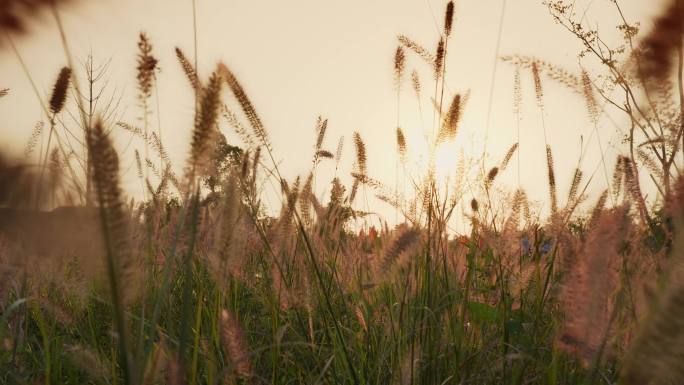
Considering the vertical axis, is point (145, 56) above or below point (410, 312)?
above

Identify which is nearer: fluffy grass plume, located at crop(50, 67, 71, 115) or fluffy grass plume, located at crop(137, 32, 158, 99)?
fluffy grass plume, located at crop(137, 32, 158, 99)

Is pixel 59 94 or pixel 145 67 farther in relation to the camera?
pixel 59 94

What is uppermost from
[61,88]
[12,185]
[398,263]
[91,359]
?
[61,88]

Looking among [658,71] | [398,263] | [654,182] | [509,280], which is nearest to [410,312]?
[398,263]

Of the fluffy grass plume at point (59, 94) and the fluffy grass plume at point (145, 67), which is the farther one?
the fluffy grass plume at point (59, 94)

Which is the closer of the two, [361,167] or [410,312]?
[410,312]

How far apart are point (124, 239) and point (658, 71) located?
86cm

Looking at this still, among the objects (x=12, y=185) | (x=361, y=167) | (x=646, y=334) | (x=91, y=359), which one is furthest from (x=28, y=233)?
(x=361, y=167)

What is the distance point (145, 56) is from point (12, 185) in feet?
2.15

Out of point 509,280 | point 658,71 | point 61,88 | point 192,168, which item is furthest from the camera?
point 509,280

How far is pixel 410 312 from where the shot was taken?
148 centimetres

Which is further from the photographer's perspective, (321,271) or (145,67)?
(321,271)

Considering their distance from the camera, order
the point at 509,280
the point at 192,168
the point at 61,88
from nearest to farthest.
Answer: the point at 192,168 → the point at 61,88 → the point at 509,280

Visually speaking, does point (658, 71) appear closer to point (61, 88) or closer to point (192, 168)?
point (192, 168)
